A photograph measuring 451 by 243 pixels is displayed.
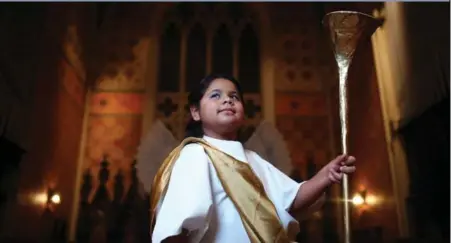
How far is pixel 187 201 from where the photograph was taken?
42.5 inches

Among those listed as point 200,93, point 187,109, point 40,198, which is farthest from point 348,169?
point 40,198

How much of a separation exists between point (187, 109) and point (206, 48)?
1050 mm

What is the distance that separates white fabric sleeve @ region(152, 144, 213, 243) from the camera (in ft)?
3.46

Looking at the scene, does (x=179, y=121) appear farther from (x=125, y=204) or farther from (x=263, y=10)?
(x=263, y=10)

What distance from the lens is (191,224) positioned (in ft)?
3.50

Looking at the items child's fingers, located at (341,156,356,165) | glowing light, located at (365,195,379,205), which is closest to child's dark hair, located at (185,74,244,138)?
child's fingers, located at (341,156,356,165)

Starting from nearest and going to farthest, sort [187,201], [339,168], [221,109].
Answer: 1. [187,201]
2. [339,168]
3. [221,109]

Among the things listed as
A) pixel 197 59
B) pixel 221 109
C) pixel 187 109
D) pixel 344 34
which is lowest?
pixel 221 109

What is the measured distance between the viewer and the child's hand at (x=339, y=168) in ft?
3.79

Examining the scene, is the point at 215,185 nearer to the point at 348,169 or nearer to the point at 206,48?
the point at 348,169

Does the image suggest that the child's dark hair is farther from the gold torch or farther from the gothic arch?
the gothic arch

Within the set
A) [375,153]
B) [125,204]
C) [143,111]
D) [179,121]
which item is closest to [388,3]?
[375,153]

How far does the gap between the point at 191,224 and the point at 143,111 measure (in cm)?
234

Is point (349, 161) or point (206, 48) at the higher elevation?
point (206, 48)
